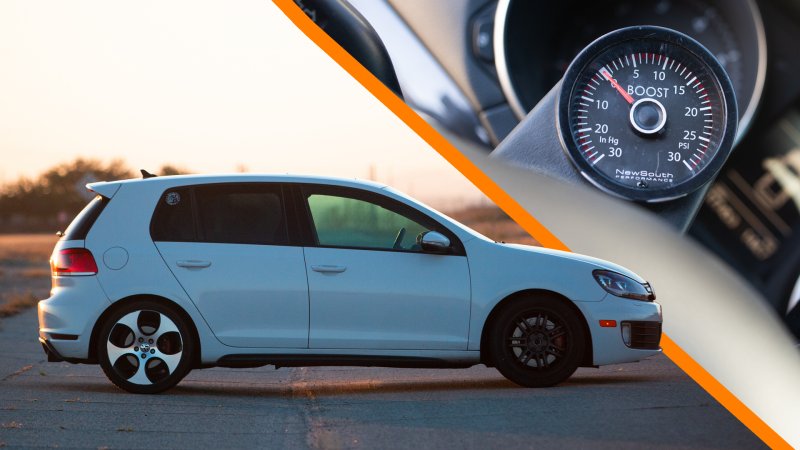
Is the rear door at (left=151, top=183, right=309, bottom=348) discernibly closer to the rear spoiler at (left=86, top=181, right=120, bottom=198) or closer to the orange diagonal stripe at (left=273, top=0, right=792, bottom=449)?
the rear spoiler at (left=86, top=181, right=120, bottom=198)

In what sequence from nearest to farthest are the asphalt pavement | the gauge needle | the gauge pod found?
the gauge pod → the gauge needle → the asphalt pavement

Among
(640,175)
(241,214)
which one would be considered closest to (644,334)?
(640,175)

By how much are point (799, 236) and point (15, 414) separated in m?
4.37

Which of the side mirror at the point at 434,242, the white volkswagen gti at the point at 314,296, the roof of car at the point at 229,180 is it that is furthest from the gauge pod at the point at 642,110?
the roof of car at the point at 229,180

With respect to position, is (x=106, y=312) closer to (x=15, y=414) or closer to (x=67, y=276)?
(x=67, y=276)

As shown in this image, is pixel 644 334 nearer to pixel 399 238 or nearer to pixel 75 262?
pixel 399 238

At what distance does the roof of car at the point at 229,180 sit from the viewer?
821 cm

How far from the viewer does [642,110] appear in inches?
229

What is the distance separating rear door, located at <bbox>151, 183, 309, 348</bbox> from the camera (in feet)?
25.8

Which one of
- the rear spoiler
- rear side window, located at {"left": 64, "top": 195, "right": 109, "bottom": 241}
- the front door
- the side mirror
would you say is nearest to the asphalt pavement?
the front door

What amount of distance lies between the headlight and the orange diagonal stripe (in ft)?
6.91

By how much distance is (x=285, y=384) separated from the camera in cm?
915

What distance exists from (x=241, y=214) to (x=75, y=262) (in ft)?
3.57

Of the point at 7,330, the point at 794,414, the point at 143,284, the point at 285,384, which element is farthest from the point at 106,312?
the point at 7,330
